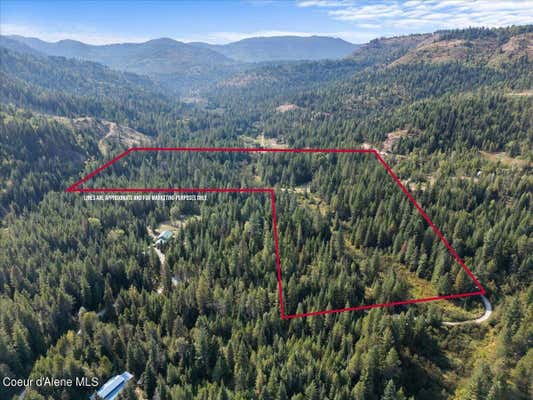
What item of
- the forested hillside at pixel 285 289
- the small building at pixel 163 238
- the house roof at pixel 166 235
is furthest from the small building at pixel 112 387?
the house roof at pixel 166 235

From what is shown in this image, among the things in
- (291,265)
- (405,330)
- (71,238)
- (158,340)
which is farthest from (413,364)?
(71,238)

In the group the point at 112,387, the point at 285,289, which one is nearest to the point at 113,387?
the point at 112,387

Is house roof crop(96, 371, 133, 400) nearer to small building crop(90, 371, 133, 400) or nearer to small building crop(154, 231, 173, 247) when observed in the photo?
small building crop(90, 371, 133, 400)

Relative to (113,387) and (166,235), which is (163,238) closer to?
(166,235)

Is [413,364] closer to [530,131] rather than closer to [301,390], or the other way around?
[301,390]

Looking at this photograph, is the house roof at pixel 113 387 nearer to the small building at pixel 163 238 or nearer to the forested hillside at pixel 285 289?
the forested hillside at pixel 285 289

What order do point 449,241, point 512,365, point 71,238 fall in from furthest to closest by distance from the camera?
point 71,238
point 449,241
point 512,365
